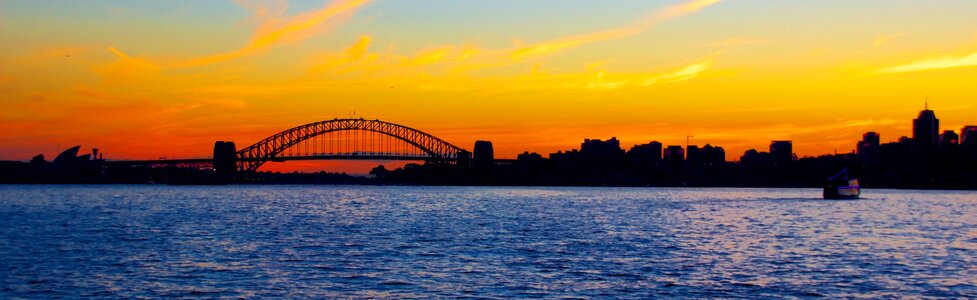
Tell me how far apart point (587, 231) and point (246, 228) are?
2019cm

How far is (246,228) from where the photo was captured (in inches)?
2589

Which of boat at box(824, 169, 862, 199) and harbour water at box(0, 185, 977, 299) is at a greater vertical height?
boat at box(824, 169, 862, 199)

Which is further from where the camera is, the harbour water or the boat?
the boat

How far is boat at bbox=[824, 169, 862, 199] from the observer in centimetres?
15250

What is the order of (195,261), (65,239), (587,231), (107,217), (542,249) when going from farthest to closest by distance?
Result: (107,217)
(587,231)
(65,239)
(542,249)
(195,261)

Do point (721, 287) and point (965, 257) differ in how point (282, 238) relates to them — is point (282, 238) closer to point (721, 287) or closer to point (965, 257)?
point (721, 287)

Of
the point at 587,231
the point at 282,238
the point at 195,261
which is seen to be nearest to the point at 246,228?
the point at 282,238

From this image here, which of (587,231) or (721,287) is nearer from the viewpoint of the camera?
(721,287)

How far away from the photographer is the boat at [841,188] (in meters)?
152

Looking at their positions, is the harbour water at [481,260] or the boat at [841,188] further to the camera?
the boat at [841,188]

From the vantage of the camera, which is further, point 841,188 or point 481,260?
point 841,188

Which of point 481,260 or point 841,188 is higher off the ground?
point 841,188

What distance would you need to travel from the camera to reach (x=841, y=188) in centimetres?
15288

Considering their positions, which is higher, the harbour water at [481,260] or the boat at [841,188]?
the boat at [841,188]
